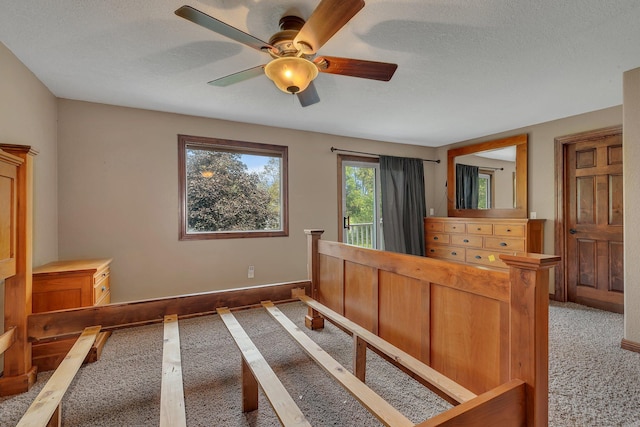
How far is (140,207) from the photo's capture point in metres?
3.30

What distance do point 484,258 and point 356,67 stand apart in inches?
135

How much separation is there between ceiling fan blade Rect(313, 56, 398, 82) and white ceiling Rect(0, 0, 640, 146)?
0.85 feet

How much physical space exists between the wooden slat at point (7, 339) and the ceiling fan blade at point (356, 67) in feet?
7.76

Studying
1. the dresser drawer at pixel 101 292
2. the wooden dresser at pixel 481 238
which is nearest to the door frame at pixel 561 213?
the wooden dresser at pixel 481 238

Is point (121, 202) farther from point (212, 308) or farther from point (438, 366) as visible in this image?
point (438, 366)

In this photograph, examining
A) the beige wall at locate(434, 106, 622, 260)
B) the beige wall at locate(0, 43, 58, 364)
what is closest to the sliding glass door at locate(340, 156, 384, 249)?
the beige wall at locate(434, 106, 622, 260)

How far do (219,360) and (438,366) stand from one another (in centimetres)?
160

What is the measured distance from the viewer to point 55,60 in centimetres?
226

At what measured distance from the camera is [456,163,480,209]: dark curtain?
188 inches

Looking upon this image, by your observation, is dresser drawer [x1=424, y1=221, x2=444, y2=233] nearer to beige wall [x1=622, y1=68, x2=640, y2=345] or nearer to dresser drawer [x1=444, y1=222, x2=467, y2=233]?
dresser drawer [x1=444, y1=222, x2=467, y2=233]

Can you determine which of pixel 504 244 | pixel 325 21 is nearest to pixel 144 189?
pixel 325 21

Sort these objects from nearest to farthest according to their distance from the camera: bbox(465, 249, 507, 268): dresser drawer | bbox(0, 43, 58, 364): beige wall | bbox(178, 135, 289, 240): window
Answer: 1. bbox(0, 43, 58, 364): beige wall
2. bbox(178, 135, 289, 240): window
3. bbox(465, 249, 507, 268): dresser drawer

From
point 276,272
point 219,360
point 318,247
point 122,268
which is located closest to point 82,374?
point 219,360

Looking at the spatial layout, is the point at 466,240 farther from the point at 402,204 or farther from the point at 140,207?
the point at 140,207
